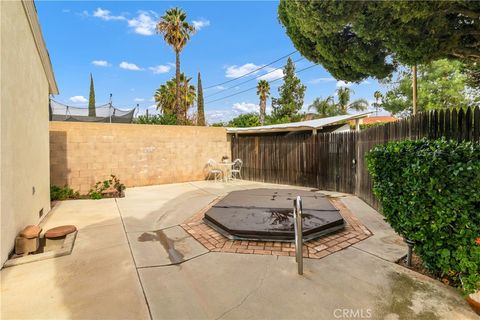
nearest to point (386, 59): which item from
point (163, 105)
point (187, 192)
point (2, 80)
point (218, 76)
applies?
point (187, 192)

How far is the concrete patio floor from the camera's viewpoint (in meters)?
2.08

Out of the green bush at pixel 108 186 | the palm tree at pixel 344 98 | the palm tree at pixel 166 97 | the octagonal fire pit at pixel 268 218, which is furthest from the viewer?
the palm tree at pixel 344 98

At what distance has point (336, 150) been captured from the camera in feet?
24.1

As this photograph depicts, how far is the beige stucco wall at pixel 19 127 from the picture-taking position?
10.00 ft

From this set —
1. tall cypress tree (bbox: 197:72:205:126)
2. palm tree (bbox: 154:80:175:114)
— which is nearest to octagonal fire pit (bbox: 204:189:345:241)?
palm tree (bbox: 154:80:175:114)

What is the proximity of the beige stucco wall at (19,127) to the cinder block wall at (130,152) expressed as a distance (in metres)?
2.59

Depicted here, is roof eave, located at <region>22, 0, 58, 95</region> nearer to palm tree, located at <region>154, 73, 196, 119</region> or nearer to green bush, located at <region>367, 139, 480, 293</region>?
green bush, located at <region>367, 139, 480, 293</region>

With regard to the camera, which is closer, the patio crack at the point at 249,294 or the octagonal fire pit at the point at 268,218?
the patio crack at the point at 249,294

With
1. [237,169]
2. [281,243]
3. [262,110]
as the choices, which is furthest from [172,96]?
[281,243]

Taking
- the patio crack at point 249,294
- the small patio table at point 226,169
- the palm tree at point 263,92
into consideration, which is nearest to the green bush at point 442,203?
the patio crack at point 249,294

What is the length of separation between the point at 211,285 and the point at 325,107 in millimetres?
26545

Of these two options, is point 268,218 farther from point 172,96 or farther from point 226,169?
point 172,96

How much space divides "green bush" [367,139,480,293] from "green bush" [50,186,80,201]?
806cm

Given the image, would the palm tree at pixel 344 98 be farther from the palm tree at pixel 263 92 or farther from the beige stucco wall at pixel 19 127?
the beige stucco wall at pixel 19 127
